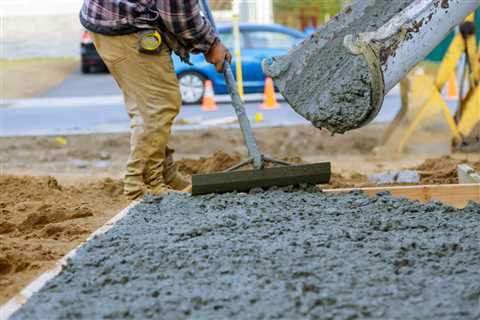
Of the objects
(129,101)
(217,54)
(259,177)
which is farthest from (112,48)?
(259,177)

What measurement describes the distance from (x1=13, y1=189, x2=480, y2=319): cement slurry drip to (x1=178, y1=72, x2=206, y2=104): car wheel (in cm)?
1074

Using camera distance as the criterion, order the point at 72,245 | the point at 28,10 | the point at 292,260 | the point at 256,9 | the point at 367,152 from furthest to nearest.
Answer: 1. the point at 28,10
2. the point at 256,9
3. the point at 367,152
4. the point at 72,245
5. the point at 292,260

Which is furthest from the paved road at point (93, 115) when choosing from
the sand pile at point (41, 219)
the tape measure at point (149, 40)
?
the tape measure at point (149, 40)

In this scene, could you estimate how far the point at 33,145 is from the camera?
409 inches

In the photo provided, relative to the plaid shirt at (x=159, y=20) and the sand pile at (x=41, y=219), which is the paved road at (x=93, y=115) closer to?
the sand pile at (x=41, y=219)

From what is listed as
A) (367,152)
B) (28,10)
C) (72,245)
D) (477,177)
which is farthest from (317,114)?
(28,10)

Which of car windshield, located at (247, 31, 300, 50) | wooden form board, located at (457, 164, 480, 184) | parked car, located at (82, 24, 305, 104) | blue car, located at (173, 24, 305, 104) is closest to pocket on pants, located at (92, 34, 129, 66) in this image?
wooden form board, located at (457, 164, 480, 184)

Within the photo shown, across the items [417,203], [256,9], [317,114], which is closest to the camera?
[417,203]

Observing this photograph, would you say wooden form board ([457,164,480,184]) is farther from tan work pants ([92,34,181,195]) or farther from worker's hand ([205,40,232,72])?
tan work pants ([92,34,181,195])

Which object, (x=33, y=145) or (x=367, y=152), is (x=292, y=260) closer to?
(x=367, y=152)

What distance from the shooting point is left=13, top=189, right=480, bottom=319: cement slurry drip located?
9.34 ft

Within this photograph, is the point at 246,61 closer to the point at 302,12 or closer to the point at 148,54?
the point at 148,54

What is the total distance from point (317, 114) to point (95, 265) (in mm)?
1909

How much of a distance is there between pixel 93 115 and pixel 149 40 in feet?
28.4
